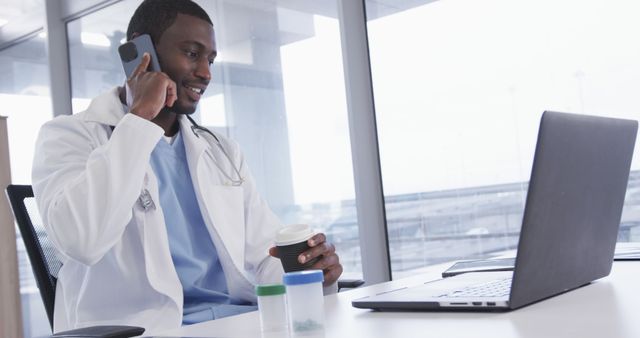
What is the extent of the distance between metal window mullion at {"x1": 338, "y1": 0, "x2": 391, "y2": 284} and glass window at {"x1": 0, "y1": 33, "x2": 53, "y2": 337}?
2.20 metres

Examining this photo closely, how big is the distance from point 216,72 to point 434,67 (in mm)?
1112

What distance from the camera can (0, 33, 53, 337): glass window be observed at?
416 centimetres

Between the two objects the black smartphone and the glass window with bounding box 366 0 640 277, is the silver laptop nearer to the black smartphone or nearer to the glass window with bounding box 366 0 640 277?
the black smartphone

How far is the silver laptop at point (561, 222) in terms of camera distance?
0.79 meters

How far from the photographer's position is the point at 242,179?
1807 millimetres

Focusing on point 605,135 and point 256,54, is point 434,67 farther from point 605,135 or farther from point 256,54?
point 605,135

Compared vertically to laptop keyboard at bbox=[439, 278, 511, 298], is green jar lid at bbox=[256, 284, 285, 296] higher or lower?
higher

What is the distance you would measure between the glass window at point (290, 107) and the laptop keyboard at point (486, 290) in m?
1.81

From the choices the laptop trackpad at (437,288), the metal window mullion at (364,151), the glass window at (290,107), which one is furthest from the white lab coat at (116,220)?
the glass window at (290,107)

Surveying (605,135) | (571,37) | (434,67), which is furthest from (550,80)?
(605,135)

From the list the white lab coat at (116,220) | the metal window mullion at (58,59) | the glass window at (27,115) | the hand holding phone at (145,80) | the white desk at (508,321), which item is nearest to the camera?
the white desk at (508,321)

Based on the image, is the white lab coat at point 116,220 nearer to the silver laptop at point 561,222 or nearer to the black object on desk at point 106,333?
the black object on desk at point 106,333

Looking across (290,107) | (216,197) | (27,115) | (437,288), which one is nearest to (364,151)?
(290,107)

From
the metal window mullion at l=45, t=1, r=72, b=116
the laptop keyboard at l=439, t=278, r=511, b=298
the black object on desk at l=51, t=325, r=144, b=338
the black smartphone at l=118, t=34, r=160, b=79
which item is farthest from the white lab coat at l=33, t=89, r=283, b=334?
the metal window mullion at l=45, t=1, r=72, b=116
